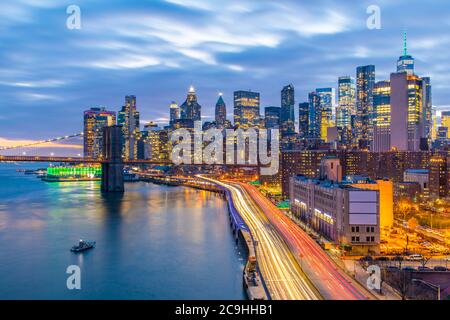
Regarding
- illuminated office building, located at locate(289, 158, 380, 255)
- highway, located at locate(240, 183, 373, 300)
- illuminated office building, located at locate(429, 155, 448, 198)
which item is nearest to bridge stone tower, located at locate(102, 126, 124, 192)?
highway, located at locate(240, 183, 373, 300)

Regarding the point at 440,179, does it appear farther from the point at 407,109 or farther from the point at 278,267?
the point at 407,109

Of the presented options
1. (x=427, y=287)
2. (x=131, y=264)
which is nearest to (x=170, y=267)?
(x=131, y=264)

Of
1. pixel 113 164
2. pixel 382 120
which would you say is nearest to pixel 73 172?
pixel 113 164

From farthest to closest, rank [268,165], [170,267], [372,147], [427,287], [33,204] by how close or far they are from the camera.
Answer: [372,147]
[268,165]
[33,204]
[170,267]
[427,287]
